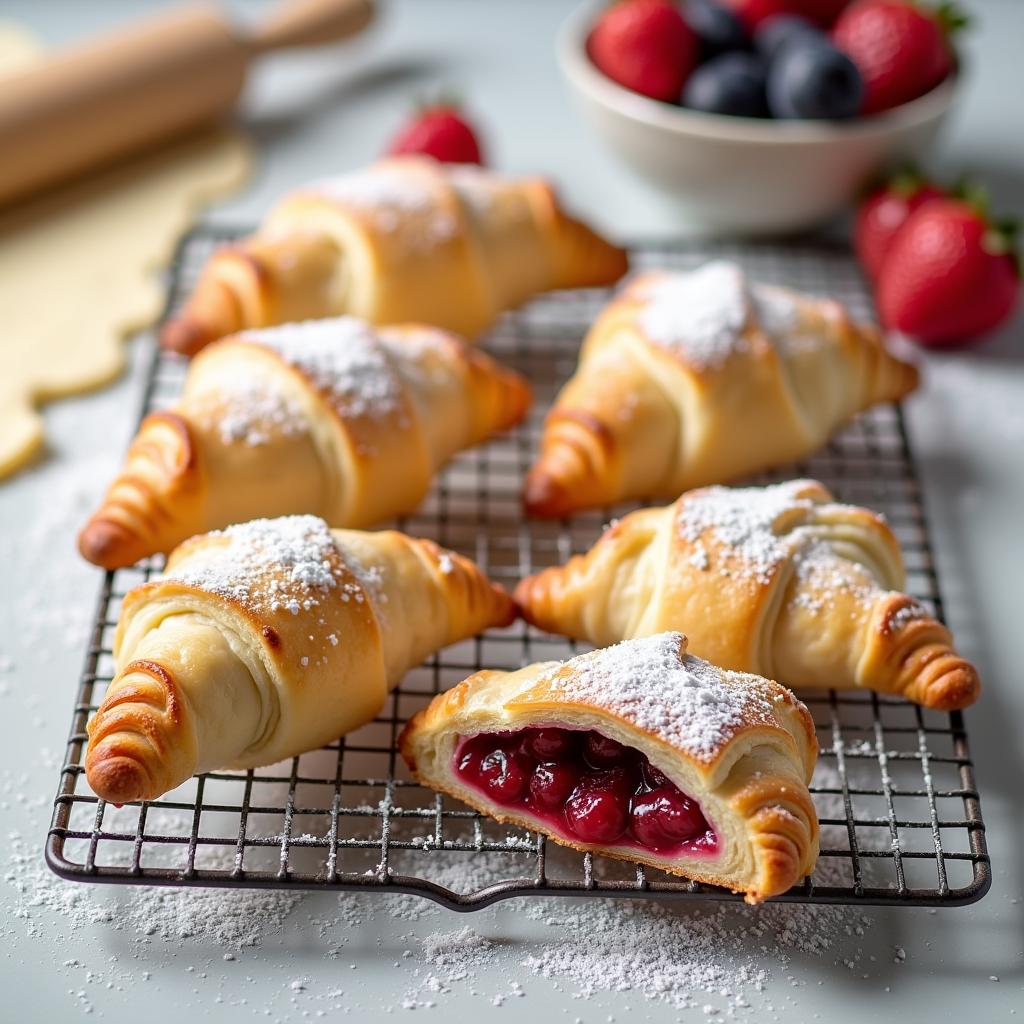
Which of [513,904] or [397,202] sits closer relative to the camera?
[513,904]


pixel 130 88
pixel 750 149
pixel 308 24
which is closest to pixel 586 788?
pixel 750 149

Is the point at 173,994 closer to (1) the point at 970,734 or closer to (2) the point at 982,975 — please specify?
(2) the point at 982,975

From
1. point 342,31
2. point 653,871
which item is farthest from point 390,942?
point 342,31

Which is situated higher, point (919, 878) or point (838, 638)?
point (838, 638)

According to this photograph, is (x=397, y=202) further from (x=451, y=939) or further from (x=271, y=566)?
(x=451, y=939)

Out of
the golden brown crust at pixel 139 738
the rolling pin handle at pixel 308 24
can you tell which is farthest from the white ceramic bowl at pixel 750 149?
the golden brown crust at pixel 139 738

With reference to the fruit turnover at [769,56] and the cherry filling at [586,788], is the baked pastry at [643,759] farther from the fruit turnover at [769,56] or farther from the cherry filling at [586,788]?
the fruit turnover at [769,56]
